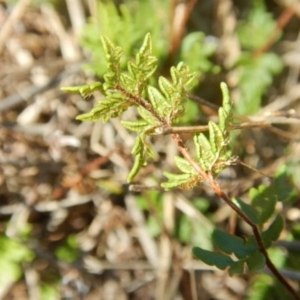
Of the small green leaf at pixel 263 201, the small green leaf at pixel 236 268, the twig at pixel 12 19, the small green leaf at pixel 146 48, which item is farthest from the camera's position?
the twig at pixel 12 19

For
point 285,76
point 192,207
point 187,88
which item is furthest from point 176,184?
point 285,76

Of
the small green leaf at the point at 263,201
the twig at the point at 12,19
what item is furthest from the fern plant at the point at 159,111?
the twig at the point at 12,19

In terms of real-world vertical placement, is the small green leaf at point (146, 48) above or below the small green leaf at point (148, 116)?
above

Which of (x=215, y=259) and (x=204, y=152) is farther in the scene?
(x=215, y=259)

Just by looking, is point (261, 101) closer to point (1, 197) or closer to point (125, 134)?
point (125, 134)

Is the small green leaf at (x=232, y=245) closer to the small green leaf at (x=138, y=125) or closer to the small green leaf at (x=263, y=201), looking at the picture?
the small green leaf at (x=263, y=201)

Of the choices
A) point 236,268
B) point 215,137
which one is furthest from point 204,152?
point 236,268

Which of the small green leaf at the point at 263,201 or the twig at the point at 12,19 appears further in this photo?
the twig at the point at 12,19

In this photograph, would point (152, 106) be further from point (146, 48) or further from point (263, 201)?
point (263, 201)

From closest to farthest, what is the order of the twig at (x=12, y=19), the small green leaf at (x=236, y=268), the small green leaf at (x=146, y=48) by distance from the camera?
the small green leaf at (x=146, y=48) < the small green leaf at (x=236, y=268) < the twig at (x=12, y=19)
